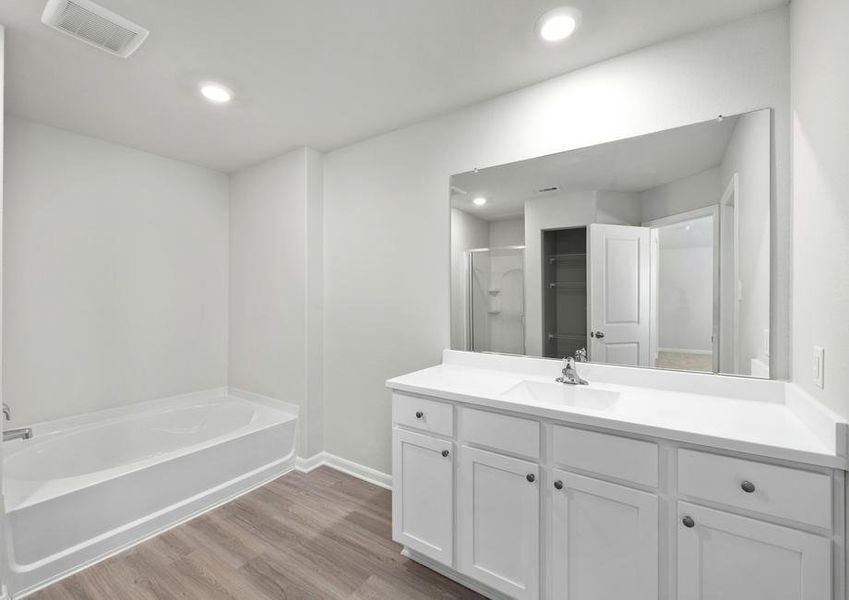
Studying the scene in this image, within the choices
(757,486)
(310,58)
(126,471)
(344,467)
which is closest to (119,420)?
(126,471)

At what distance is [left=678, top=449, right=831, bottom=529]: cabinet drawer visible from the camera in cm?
103

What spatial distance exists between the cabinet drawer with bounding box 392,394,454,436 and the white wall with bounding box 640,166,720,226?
1.32 metres

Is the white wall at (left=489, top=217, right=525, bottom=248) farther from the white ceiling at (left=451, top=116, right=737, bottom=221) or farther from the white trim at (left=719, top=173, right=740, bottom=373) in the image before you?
the white trim at (left=719, top=173, right=740, bottom=373)

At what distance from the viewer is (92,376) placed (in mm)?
2729

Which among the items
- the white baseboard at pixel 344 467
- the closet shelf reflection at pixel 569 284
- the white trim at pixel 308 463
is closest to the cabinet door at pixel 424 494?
the white baseboard at pixel 344 467

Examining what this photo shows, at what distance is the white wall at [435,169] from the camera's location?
60.4 inches

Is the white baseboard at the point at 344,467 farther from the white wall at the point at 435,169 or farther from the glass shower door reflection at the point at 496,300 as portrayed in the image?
the glass shower door reflection at the point at 496,300

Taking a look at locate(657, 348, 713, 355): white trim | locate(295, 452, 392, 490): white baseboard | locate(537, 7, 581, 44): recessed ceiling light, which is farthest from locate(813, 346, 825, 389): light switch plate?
→ locate(295, 452, 392, 490): white baseboard

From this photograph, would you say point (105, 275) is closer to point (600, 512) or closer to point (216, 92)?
point (216, 92)

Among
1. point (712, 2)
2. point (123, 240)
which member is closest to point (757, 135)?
point (712, 2)

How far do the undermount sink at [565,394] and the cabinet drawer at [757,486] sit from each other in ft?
1.63

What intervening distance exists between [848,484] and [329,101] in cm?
269

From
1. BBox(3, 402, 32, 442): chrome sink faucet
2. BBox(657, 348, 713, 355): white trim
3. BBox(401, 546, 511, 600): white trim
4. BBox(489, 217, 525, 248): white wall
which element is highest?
BBox(489, 217, 525, 248): white wall

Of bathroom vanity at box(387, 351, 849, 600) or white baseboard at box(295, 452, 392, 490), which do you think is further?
white baseboard at box(295, 452, 392, 490)
